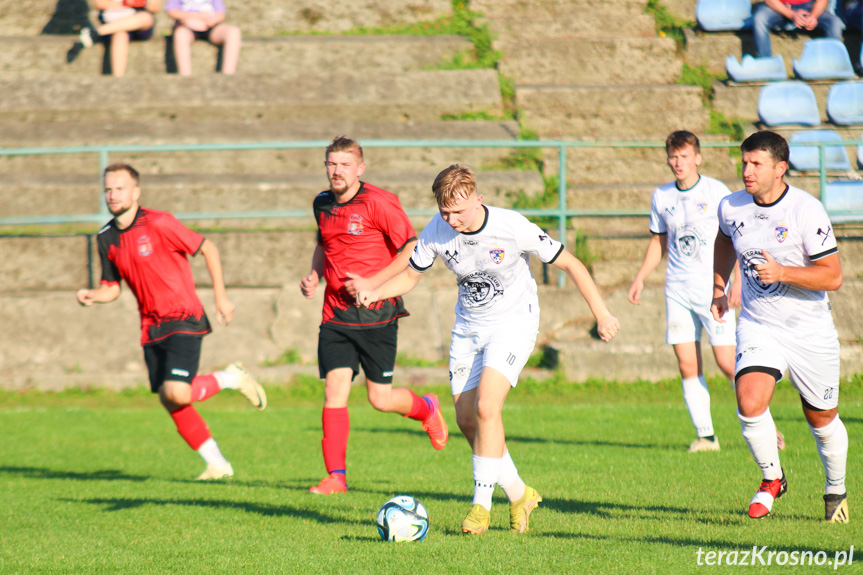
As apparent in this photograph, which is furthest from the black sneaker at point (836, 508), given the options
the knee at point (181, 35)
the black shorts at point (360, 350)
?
the knee at point (181, 35)

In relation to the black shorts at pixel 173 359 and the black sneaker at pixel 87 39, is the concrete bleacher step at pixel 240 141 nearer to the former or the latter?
the black sneaker at pixel 87 39

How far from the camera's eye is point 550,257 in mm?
5223

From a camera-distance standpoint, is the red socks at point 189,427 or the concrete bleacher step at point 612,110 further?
the concrete bleacher step at point 612,110

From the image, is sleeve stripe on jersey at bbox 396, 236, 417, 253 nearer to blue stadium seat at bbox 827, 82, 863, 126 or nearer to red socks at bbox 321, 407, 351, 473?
red socks at bbox 321, 407, 351, 473

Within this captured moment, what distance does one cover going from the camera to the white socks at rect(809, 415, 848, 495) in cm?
520

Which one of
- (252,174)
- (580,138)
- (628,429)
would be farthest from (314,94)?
(628,429)

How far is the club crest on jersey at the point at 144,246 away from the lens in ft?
23.4

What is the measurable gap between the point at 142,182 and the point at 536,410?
7.29 meters

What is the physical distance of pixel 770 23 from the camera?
16500 mm

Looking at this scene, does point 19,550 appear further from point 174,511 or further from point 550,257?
point 550,257

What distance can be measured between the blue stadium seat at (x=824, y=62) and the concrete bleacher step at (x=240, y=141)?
555cm

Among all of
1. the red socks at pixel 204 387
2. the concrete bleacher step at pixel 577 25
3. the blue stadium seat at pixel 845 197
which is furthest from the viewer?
the concrete bleacher step at pixel 577 25

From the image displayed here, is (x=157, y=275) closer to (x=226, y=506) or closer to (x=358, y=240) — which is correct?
(x=358, y=240)

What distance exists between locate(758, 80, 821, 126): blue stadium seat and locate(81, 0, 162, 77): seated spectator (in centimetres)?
1118
